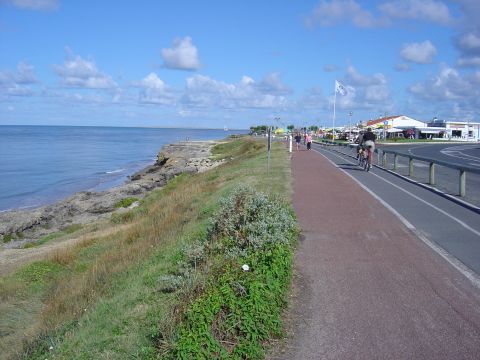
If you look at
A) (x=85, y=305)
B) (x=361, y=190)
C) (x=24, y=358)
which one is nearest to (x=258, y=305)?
(x=24, y=358)

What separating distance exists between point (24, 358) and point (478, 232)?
8186mm

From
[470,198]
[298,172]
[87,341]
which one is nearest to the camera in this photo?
[87,341]

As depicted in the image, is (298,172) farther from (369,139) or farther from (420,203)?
(420,203)

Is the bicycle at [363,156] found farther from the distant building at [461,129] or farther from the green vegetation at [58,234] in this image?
the distant building at [461,129]

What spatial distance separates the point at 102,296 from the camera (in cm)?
845

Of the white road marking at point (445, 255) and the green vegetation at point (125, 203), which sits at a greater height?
the white road marking at point (445, 255)

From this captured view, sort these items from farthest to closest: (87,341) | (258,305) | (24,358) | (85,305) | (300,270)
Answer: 1. (85,305)
2. (300,270)
3. (24,358)
4. (87,341)
5. (258,305)

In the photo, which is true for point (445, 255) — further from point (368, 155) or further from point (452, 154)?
point (452, 154)

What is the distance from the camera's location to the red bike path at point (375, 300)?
5191mm

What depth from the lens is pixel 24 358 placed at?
6.67 metres

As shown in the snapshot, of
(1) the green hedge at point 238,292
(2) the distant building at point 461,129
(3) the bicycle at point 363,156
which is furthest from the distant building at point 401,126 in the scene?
(1) the green hedge at point 238,292

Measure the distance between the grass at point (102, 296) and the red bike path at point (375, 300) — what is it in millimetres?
1405

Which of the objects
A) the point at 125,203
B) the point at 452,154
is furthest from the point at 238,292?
the point at 452,154

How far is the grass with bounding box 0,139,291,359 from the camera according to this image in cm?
577
